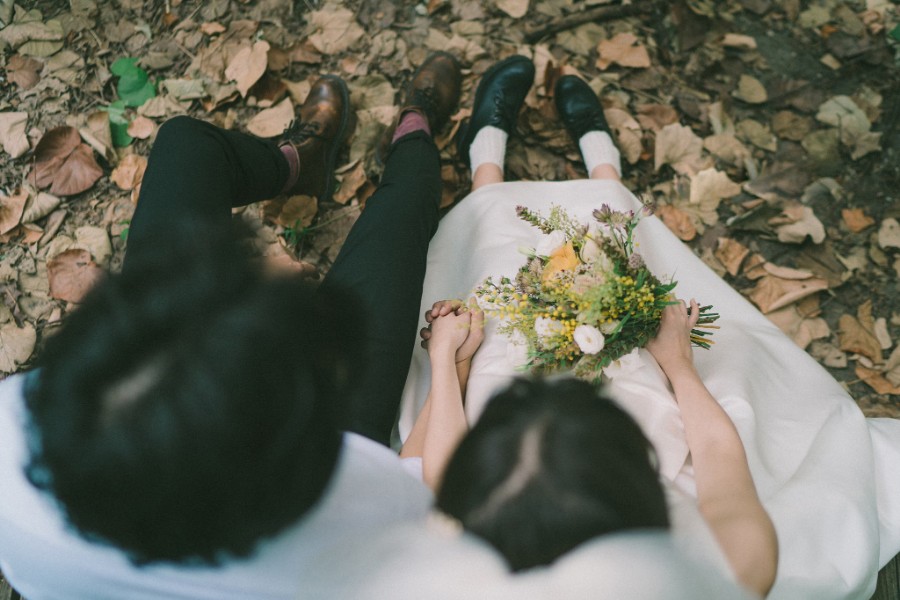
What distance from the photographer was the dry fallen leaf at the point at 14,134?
88.2 inches

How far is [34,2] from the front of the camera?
2.37 metres

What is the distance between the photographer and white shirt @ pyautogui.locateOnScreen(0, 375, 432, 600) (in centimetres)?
→ 89

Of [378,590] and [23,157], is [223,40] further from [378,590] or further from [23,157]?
[378,590]

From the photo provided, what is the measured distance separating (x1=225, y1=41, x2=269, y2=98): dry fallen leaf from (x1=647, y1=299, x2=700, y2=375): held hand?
76.4 inches

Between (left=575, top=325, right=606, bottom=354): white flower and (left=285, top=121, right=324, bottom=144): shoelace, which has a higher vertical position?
(left=575, top=325, right=606, bottom=354): white flower

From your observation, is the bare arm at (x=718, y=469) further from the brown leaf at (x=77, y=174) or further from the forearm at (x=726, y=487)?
the brown leaf at (x=77, y=174)

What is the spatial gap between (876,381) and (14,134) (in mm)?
3645

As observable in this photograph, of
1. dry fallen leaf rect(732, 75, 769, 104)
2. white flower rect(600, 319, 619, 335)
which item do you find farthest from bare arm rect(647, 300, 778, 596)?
dry fallen leaf rect(732, 75, 769, 104)

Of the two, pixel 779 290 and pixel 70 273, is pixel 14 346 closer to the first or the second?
pixel 70 273

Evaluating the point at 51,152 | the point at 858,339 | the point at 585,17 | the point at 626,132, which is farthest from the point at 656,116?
the point at 51,152

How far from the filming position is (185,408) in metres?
0.70

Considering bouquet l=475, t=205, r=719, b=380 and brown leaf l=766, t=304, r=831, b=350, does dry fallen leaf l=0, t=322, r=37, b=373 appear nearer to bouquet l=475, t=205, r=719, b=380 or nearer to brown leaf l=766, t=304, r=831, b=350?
bouquet l=475, t=205, r=719, b=380

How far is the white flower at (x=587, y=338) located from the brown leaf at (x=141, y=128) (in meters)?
2.04

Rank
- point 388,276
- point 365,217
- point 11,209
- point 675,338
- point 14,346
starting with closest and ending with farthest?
1. point 675,338
2. point 388,276
3. point 365,217
4. point 14,346
5. point 11,209
